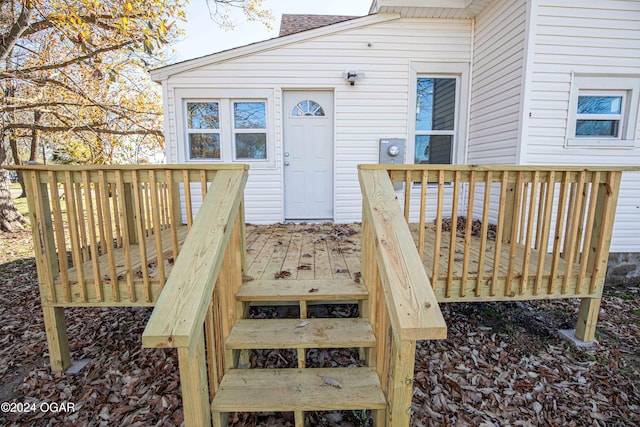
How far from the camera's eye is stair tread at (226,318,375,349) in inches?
76.5

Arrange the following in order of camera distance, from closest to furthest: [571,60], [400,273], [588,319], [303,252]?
[400,273]
[588,319]
[303,252]
[571,60]

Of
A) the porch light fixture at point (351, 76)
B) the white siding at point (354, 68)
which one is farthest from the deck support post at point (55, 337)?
the porch light fixture at point (351, 76)

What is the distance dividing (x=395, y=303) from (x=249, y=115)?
179 inches

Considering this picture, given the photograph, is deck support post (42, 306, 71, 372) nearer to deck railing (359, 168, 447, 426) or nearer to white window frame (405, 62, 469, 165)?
deck railing (359, 168, 447, 426)

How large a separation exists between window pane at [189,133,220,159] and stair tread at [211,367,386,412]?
4.01 m

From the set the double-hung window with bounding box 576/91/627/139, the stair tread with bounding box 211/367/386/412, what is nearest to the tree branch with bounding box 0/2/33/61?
the stair tread with bounding box 211/367/386/412

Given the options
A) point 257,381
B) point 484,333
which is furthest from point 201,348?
point 484,333

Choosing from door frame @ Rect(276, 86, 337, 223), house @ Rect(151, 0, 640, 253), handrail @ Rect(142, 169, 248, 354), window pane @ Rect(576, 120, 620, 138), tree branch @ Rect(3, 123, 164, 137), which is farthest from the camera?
tree branch @ Rect(3, 123, 164, 137)

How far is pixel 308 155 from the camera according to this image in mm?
5207

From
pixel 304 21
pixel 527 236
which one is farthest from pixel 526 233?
pixel 304 21

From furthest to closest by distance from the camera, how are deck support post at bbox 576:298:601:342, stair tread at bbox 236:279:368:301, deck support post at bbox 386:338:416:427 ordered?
deck support post at bbox 576:298:601:342
stair tread at bbox 236:279:368:301
deck support post at bbox 386:338:416:427

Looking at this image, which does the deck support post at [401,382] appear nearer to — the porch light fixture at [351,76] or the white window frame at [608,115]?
the white window frame at [608,115]

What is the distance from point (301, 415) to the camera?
1.68 meters

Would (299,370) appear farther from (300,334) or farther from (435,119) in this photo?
(435,119)
